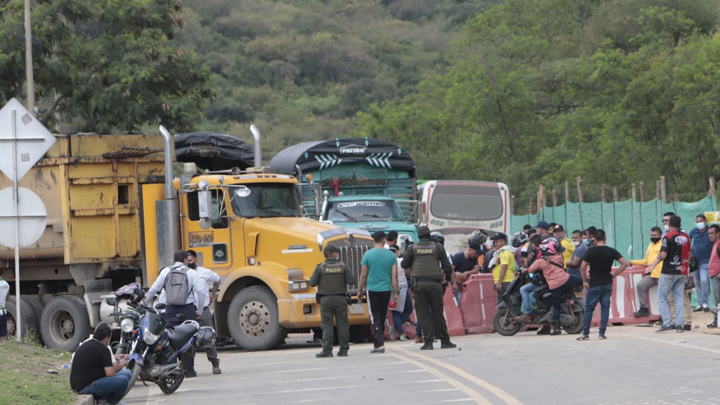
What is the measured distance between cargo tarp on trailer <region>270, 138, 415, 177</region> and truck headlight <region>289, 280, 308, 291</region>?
→ 24.3ft

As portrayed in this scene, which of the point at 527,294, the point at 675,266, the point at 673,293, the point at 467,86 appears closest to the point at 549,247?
the point at 527,294

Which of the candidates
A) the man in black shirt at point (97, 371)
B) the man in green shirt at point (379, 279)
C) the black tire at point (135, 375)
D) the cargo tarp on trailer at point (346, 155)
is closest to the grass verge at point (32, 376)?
the man in black shirt at point (97, 371)

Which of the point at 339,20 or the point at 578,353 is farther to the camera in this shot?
the point at 339,20

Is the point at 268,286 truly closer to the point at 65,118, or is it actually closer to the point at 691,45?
the point at 65,118

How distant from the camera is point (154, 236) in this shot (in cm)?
2072

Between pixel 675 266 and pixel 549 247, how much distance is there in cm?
212

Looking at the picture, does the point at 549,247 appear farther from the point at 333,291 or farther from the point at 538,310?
the point at 333,291

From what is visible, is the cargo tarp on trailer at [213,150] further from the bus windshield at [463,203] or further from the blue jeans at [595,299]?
the blue jeans at [595,299]

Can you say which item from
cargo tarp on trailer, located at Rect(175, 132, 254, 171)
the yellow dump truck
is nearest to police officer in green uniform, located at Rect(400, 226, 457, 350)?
the yellow dump truck

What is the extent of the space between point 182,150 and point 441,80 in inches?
1453

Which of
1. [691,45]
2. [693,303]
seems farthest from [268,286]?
[691,45]

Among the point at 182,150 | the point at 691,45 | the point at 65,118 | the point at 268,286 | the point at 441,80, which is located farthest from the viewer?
the point at 441,80

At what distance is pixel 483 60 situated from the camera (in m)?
54.1

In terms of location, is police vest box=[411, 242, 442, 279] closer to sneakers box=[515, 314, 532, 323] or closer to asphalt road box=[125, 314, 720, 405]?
asphalt road box=[125, 314, 720, 405]
